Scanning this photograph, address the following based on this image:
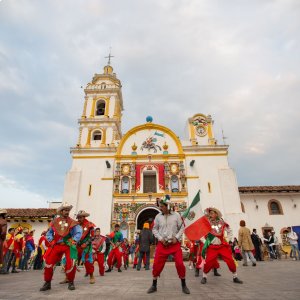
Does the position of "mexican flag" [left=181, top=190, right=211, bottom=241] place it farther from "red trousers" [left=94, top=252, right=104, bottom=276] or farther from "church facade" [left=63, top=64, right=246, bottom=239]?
"church facade" [left=63, top=64, right=246, bottom=239]

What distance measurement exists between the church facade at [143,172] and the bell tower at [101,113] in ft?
0.34

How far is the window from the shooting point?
21375 mm

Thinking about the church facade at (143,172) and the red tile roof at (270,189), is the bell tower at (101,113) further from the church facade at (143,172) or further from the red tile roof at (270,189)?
the red tile roof at (270,189)

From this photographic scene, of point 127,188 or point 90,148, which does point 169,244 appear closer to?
point 127,188

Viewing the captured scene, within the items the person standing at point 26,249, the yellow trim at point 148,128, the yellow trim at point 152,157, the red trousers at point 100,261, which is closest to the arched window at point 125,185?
the yellow trim at point 152,157

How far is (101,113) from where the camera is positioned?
2636 cm

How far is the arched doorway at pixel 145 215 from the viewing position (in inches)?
793

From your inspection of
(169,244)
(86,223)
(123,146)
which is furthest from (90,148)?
(169,244)

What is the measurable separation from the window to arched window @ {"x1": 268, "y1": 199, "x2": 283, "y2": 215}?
35.7ft

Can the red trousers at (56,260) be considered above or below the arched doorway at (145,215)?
below

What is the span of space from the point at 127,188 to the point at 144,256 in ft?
36.5

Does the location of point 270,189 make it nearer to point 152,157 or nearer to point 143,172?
point 152,157

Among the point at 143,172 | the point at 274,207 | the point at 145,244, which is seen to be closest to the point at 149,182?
the point at 143,172

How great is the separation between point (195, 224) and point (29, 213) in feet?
61.0
